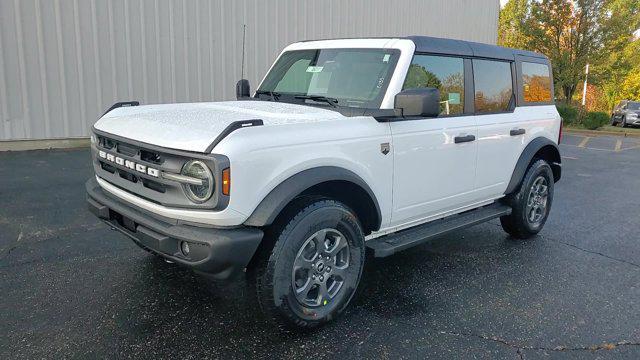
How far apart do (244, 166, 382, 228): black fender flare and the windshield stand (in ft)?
2.17

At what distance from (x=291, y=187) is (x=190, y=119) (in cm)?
81

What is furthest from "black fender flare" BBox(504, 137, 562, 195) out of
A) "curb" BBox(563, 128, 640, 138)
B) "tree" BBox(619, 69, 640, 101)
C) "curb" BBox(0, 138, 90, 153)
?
"tree" BBox(619, 69, 640, 101)

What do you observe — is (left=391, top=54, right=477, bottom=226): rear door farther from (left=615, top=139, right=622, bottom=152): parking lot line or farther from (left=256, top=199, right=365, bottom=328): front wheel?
(left=615, top=139, right=622, bottom=152): parking lot line

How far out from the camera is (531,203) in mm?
5023

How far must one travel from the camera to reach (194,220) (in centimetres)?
265

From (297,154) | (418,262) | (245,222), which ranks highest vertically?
(297,154)

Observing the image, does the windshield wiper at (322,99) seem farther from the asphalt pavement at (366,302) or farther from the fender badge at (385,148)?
the asphalt pavement at (366,302)

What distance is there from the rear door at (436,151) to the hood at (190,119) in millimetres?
624

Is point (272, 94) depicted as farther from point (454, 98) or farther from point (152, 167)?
point (152, 167)

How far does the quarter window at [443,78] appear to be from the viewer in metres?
3.64

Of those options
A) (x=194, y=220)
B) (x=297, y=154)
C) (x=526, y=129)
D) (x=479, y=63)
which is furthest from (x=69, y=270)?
(x=526, y=129)

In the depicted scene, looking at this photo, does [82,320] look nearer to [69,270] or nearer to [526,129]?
[69,270]

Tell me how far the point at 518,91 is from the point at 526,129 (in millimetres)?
387

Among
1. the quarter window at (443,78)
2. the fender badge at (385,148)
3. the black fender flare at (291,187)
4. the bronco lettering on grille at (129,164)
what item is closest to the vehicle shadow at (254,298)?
the black fender flare at (291,187)
